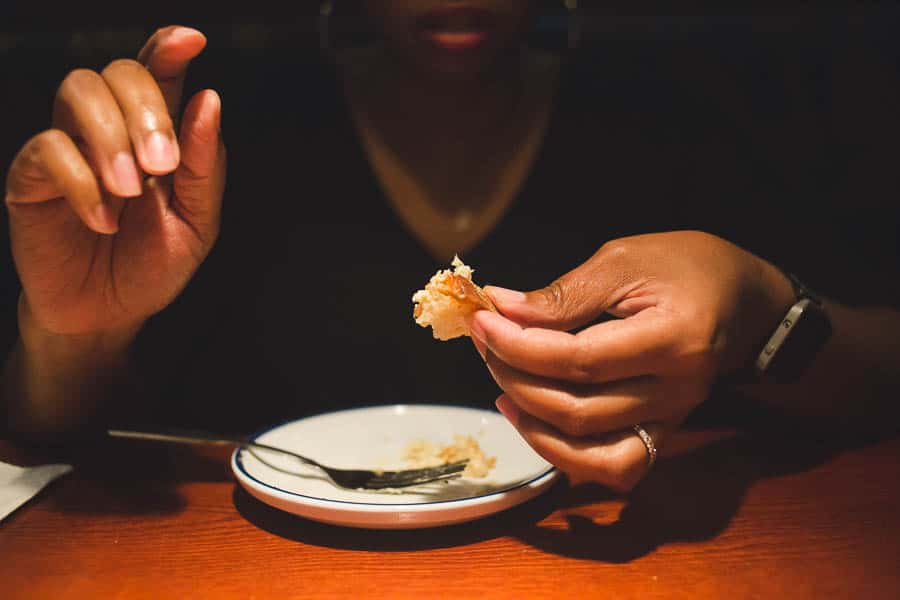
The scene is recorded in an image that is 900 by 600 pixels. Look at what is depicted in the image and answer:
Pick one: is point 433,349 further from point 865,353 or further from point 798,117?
point 798,117

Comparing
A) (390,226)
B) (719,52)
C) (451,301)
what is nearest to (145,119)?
(451,301)

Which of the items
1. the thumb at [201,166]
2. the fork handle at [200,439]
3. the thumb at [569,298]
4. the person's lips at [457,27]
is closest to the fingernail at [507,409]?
the thumb at [569,298]

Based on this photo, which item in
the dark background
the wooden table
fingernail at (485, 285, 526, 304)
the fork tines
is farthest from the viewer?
the dark background

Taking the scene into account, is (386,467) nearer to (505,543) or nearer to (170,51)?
(505,543)

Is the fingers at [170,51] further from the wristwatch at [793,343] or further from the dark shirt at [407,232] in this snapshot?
the wristwatch at [793,343]

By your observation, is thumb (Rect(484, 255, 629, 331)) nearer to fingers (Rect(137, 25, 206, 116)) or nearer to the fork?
the fork

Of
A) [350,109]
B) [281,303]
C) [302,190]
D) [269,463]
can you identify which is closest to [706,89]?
[350,109]

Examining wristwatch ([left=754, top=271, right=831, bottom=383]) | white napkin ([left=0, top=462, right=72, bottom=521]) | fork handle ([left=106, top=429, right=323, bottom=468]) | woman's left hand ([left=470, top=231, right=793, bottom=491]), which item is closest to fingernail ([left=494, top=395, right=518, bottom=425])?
woman's left hand ([left=470, top=231, right=793, bottom=491])
